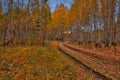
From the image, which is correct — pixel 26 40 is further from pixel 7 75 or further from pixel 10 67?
pixel 7 75

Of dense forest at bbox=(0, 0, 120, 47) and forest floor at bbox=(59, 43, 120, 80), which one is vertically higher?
dense forest at bbox=(0, 0, 120, 47)

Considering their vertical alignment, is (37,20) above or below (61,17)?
below

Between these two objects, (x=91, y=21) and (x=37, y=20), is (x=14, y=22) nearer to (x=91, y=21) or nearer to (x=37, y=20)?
(x=37, y=20)

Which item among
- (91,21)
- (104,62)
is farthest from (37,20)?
(104,62)

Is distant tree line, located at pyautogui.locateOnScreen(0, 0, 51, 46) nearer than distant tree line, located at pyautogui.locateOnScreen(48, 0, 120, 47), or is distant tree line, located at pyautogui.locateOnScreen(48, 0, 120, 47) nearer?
distant tree line, located at pyautogui.locateOnScreen(0, 0, 51, 46)

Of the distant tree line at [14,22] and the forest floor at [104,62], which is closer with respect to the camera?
the forest floor at [104,62]

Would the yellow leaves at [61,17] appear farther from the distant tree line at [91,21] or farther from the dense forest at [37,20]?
the dense forest at [37,20]

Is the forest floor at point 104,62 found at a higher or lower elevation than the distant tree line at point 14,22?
lower

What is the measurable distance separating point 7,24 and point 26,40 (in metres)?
5.91

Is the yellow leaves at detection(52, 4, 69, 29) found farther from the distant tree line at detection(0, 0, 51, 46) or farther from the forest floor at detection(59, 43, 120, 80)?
the forest floor at detection(59, 43, 120, 80)

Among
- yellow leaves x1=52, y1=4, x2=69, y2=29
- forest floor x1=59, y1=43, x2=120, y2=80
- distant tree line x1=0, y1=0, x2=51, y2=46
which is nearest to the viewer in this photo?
forest floor x1=59, y1=43, x2=120, y2=80

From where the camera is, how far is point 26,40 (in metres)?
28.2

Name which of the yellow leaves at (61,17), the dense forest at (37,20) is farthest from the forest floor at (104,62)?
the yellow leaves at (61,17)

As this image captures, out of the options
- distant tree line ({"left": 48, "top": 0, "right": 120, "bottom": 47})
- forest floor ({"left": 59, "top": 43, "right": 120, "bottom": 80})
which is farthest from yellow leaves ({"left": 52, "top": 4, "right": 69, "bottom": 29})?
forest floor ({"left": 59, "top": 43, "right": 120, "bottom": 80})
